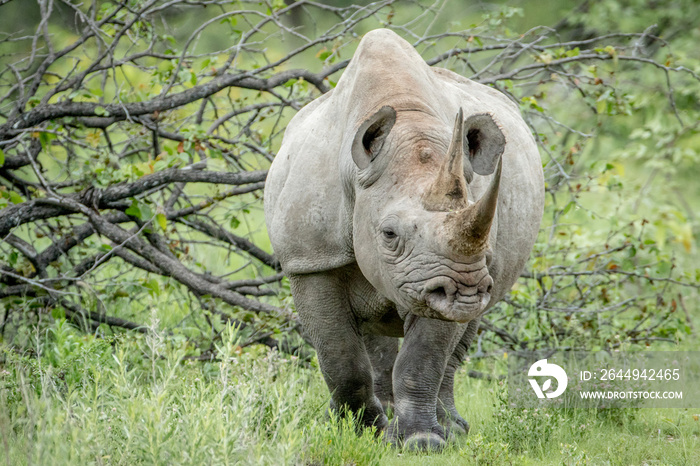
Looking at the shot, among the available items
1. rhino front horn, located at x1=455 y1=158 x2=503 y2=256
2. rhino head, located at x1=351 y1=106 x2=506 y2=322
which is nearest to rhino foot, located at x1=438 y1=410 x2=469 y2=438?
rhino head, located at x1=351 y1=106 x2=506 y2=322

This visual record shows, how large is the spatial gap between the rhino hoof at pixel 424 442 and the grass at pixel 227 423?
0.06 m

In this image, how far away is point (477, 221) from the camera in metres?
3.46

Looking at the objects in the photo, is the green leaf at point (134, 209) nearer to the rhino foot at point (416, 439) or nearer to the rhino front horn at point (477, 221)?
the rhino foot at point (416, 439)

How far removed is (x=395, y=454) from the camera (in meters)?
4.41

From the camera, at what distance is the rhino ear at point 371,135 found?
404cm

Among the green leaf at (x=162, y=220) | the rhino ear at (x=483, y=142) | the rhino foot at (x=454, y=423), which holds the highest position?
the rhino ear at (x=483, y=142)

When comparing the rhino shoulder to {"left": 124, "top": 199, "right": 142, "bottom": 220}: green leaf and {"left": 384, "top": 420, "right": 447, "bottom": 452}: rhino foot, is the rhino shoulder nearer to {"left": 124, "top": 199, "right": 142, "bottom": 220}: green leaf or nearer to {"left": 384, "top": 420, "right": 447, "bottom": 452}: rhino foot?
{"left": 384, "top": 420, "right": 447, "bottom": 452}: rhino foot

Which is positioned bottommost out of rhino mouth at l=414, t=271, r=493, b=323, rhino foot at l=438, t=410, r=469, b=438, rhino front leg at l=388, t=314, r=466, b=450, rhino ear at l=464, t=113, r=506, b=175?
rhino foot at l=438, t=410, r=469, b=438

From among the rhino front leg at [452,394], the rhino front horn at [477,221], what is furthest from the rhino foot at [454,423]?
the rhino front horn at [477,221]

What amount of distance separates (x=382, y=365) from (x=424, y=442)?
1.24 metres

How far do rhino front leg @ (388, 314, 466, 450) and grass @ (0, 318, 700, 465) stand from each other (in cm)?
13

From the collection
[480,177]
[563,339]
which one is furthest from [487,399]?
[480,177]

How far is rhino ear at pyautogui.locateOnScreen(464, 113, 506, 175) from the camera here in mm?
4113

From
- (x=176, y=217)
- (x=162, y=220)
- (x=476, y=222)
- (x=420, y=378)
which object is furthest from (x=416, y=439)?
(x=176, y=217)
